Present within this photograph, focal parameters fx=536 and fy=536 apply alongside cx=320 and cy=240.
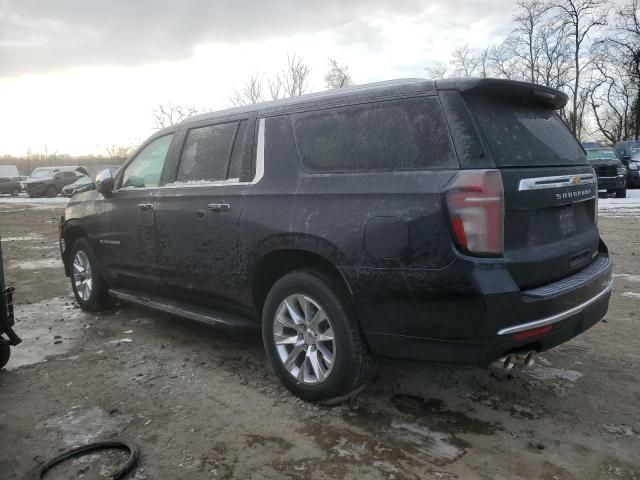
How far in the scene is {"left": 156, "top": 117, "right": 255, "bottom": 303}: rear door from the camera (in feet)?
12.3

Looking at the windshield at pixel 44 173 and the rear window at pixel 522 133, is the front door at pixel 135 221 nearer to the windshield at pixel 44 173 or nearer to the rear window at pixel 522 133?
the rear window at pixel 522 133

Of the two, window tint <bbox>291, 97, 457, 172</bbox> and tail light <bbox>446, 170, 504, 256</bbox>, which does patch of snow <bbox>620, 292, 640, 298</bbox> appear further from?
window tint <bbox>291, 97, 457, 172</bbox>

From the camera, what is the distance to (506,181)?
2.67 meters

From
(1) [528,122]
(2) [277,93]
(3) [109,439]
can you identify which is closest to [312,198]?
(1) [528,122]

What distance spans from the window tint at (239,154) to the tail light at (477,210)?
5.52 feet

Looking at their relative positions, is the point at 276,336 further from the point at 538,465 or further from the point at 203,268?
the point at 538,465

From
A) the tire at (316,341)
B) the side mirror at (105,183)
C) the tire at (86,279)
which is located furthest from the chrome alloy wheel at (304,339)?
the tire at (86,279)

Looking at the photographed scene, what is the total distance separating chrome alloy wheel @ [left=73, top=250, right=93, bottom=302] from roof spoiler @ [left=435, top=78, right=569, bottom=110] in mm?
4150

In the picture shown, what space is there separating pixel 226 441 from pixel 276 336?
2.50 feet

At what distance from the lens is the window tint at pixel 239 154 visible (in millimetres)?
3797

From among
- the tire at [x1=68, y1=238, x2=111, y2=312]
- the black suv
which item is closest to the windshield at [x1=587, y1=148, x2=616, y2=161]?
the black suv

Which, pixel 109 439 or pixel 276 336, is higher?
pixel 276 336

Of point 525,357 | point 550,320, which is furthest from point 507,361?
point 550,320

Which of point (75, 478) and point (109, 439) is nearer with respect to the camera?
point (75, 478)
